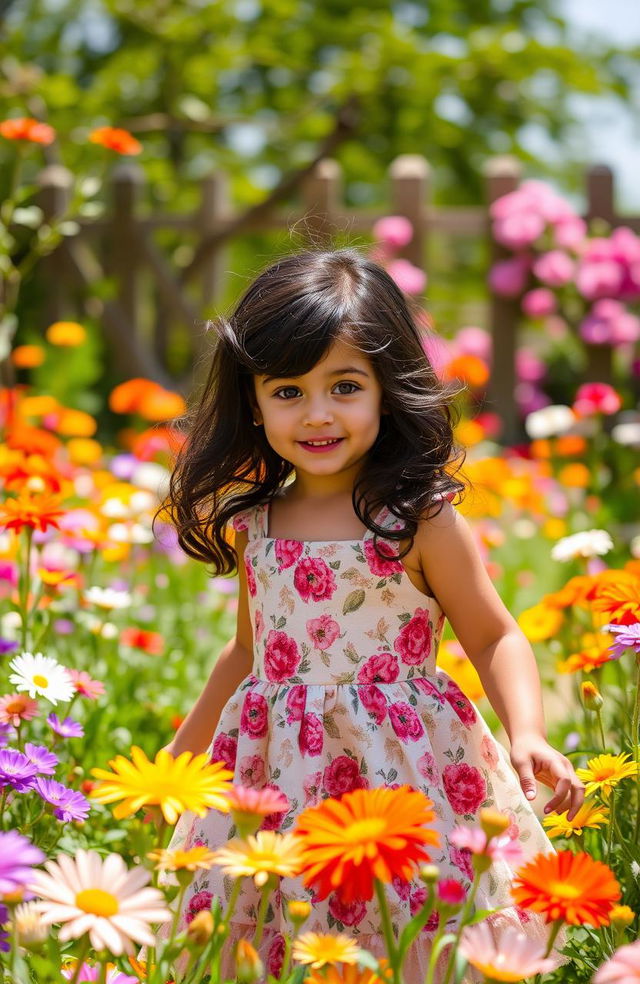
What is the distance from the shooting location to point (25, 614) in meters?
1.85

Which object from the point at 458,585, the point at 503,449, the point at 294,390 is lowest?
the point at 503,449

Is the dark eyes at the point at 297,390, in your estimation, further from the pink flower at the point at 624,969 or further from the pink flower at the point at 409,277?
the pink flower at the point at 409,277

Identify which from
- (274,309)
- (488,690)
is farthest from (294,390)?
(488,690)

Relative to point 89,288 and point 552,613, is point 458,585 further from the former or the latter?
point 89,288

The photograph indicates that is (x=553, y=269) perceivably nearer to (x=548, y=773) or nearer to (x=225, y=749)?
(x=225, y=749)

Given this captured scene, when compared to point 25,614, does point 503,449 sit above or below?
below

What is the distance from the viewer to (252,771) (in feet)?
5.29

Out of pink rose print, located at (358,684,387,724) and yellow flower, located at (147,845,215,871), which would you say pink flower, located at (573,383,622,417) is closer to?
pink rose print, located at (358,684,387,724)

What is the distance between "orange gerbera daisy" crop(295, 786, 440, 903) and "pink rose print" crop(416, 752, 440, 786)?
629mm

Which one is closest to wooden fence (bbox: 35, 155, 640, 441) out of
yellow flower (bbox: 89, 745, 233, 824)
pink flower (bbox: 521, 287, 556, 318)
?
pink flower (bbox: 521, 287, 556, 318)

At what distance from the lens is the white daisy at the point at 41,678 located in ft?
4.76

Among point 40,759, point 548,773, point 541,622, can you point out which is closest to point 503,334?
point 541,622

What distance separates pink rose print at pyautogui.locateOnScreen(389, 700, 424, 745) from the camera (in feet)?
5.11

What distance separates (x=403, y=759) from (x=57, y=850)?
522 mm
